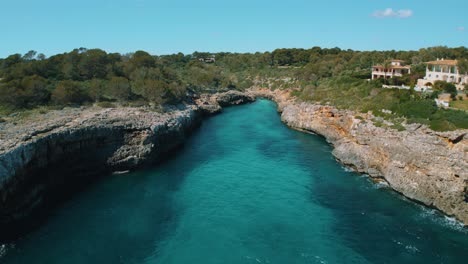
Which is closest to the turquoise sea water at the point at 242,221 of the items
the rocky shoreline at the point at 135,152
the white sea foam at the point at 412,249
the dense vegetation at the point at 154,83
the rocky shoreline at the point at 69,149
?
the white sea foam at the point at 412,249

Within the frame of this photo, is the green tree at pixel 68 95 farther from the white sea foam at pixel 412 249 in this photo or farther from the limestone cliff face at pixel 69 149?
the white sea foam at pixel 412 249

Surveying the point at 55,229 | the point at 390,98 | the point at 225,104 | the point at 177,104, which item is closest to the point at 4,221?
the point at 55,229

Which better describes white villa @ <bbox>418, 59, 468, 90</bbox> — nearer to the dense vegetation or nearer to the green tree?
the dense vegetation

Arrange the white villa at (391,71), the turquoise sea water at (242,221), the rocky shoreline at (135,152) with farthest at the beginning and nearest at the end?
the white villa at (391,71)
the rocky shoreline at (135,152)
the turquoise sea water at (242,221)

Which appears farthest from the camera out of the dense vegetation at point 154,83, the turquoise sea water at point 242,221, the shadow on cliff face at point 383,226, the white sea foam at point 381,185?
the dense vegetation at point 154,83

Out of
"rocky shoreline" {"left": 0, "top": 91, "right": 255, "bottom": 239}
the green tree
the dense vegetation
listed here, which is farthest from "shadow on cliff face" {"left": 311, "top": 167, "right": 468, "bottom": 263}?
the green tree

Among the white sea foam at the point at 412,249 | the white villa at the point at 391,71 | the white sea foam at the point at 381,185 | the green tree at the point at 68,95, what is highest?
the white villa at the point at 391,71
